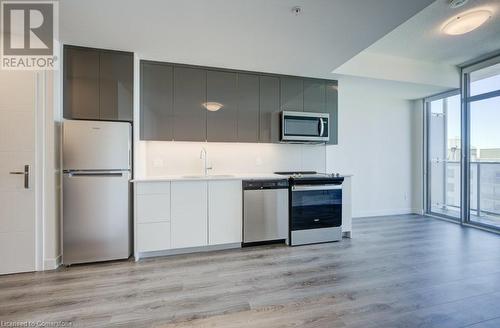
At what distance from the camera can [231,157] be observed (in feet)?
12.6

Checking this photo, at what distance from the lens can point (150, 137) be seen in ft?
10.6

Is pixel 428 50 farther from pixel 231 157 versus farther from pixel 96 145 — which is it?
pixel 96 145

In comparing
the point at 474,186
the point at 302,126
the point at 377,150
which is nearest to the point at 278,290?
the point at 302,126

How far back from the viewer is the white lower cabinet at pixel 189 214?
9.52ft

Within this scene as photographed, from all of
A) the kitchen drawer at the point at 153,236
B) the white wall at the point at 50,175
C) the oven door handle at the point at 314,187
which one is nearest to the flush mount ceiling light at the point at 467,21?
the oven door handle at the point at 314,187

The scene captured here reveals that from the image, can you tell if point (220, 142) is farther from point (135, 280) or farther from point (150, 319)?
point (150, 319)

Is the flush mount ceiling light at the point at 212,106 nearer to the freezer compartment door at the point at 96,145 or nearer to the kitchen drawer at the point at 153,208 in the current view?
the freezer compartment door at the point at 96,145

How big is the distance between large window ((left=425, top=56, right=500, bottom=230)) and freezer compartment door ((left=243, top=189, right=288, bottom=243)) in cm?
345

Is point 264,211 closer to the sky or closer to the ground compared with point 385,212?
closer to the sky

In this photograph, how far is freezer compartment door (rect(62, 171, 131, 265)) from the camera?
2619 millimetres

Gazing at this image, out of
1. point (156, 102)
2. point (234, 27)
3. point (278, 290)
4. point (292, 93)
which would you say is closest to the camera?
point (278, 290)

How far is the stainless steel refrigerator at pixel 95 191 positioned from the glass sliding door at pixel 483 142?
545cm

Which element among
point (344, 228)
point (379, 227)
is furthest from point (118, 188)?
point (379, 227)

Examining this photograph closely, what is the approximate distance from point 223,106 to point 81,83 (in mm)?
1723
